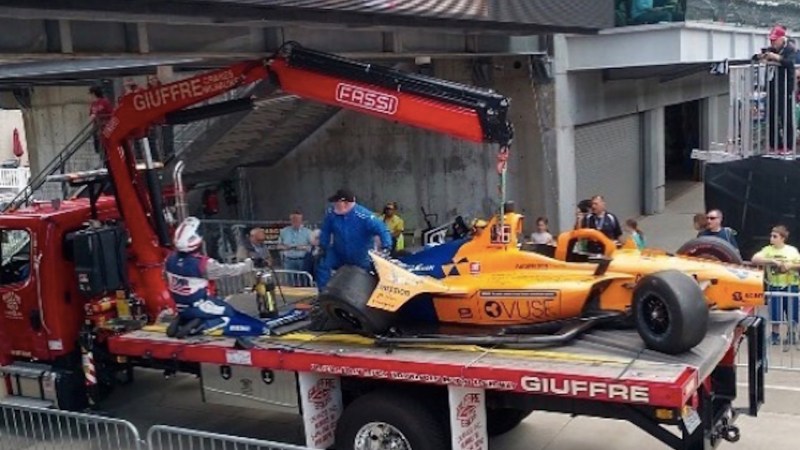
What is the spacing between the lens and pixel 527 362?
703 cm

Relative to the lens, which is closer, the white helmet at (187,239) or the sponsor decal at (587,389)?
the sponsor decal at (587,389)

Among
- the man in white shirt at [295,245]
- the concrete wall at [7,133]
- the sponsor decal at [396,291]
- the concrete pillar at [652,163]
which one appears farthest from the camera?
the concrete wall at [7,133]

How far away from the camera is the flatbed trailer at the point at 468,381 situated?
6684 mm

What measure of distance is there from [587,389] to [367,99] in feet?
10.9

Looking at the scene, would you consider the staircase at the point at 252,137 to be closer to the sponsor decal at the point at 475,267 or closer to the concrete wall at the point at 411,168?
the concrete wall at the point at 411,168

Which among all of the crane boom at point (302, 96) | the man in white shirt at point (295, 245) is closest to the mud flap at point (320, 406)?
the crane boom at point (302, 96)

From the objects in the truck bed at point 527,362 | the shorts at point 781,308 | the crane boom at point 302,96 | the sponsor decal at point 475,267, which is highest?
the crane boom at point 302,96

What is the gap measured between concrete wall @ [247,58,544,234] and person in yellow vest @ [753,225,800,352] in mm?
6746

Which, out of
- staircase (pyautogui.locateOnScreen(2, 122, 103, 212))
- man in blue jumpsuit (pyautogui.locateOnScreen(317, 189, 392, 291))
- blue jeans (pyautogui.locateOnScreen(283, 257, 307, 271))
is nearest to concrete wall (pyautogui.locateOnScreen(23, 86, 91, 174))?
staircase (pyautogui.locateOnScreen(2, 122, 103, 212))

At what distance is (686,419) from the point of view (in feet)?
21.8

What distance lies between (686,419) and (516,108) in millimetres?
11926

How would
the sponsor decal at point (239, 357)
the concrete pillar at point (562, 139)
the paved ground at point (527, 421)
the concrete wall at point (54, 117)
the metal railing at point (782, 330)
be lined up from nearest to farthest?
the sponsor decal at point (239, 357)
the paved ground at point (527, 421)
the metal railing at point (782, 330)
the concrete pillar at point (562, 139)
the concrete wall at point (54, 117)

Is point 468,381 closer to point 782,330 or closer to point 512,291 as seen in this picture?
point 512,291

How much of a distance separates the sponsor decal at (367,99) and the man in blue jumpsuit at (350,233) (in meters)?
1.07
